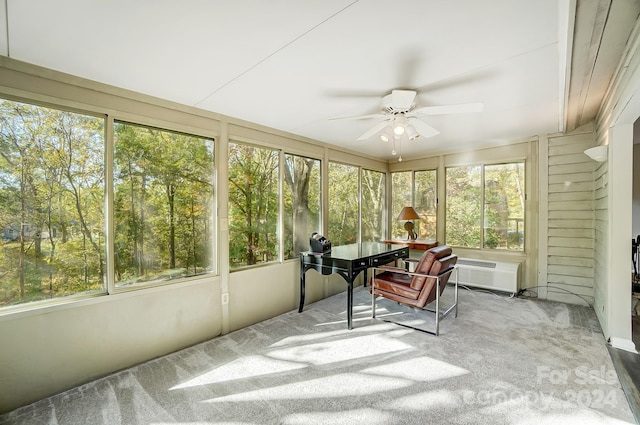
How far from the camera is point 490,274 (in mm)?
4156

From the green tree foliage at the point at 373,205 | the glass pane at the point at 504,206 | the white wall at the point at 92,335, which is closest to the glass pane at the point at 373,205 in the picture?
the green tree foliage at the point at 373,205

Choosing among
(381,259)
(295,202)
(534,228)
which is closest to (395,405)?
(381,259)

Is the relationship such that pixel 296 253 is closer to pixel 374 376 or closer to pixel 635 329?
pixel 374 376

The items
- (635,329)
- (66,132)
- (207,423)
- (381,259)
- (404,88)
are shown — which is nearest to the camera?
(207,423)

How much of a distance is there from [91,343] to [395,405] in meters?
2.36

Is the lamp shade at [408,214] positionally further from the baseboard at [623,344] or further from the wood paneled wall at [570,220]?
the baseboard at [623,344]

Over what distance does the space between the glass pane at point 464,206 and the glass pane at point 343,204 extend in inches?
67.2

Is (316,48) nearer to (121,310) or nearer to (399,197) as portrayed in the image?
(121,310)

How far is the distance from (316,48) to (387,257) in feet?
8.55

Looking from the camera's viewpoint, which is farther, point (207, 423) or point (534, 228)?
point (534, 228)

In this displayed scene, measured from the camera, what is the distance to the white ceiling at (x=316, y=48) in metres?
1.41

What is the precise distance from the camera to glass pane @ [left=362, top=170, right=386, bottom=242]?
5.09 metres

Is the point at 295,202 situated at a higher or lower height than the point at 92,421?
higher

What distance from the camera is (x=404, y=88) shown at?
91.4 inches
